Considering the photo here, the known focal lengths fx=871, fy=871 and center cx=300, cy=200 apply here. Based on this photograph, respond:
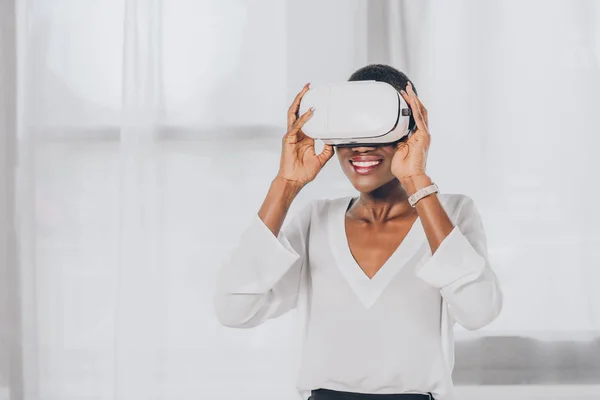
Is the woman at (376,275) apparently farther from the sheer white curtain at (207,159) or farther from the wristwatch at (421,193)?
the sheer white curtain at (207,159)

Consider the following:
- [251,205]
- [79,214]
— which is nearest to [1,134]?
[79,214]

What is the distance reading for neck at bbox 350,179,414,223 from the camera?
1.20 m

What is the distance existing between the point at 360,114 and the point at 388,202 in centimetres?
17

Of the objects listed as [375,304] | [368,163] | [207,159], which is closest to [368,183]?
[368,163]

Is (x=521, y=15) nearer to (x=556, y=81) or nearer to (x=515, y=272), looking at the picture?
(x=556, y=81)

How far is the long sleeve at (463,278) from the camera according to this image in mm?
1049

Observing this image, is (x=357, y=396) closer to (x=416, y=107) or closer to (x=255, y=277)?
(x=255, y=277)

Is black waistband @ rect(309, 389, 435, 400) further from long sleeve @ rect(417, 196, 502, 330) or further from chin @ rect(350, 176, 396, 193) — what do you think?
chin @ rect(350, 176, 396, 193)

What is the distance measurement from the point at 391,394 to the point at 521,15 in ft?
3.44

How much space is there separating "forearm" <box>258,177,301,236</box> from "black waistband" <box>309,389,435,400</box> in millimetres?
217

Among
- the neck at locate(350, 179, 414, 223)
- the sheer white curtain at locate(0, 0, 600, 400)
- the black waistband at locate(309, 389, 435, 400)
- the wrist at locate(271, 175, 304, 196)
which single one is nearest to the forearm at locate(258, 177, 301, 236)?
the wrist at locate(271, 175, 304, 196)

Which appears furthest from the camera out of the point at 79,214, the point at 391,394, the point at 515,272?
the point at 79,214

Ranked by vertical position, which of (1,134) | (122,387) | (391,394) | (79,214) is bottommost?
(122,387)

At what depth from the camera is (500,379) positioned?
184 centimetres
